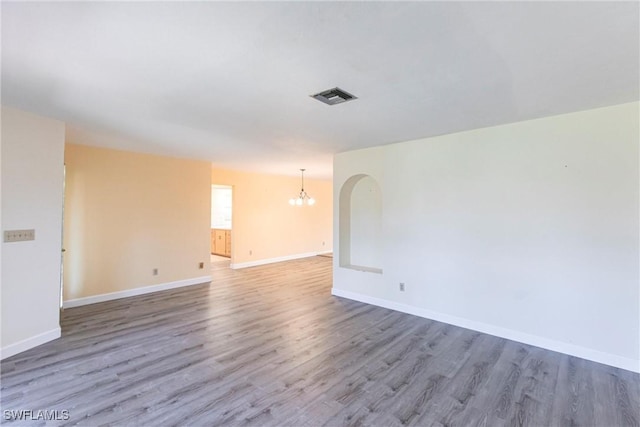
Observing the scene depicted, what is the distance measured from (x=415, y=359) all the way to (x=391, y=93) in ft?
8.46

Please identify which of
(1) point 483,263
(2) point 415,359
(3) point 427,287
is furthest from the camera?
(3) point 427,287

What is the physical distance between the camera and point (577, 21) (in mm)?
1577

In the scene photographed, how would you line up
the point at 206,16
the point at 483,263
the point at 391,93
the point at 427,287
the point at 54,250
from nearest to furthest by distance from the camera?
the point at 206,16 < the point at 391,93 < the point at 54,250 < the point at 483,263 < the point at 427,287

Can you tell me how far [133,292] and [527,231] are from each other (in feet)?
19.7

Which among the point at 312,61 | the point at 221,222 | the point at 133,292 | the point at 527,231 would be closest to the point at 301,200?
the point at 221,222

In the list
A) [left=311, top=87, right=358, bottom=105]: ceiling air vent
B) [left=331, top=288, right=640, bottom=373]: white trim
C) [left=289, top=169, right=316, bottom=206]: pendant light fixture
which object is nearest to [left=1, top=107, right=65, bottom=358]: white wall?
[left=311, top=87, right=358, bottom=105]: ceiling air vent

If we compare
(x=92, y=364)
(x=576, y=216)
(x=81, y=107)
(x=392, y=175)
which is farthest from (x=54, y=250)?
(x=576, y=216)

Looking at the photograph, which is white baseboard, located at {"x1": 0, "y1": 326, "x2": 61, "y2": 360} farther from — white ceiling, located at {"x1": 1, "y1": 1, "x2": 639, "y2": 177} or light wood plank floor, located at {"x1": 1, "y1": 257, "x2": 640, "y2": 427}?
white ceiling, located at {"x1": 1, "y1": 1, "x2": 639, "y2": 177}

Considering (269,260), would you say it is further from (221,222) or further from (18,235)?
(18,235)

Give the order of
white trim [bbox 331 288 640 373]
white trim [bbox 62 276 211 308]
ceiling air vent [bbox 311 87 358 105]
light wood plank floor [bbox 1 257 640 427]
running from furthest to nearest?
white trim [bbox 62 276 211 308] < white trim [bbox 331 288 640 373] < ceiling air vent [bbox 311 87 358 105] < light wood plank floor [bbox 1 257 640 427]

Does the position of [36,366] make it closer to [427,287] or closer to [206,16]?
[206,16]

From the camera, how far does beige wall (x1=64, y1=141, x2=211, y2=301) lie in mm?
4504

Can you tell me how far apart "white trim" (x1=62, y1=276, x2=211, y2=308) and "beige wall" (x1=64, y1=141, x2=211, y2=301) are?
0.06m

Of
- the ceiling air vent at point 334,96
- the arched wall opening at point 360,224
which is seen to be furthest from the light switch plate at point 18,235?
the arched wall opening at point 360,224
